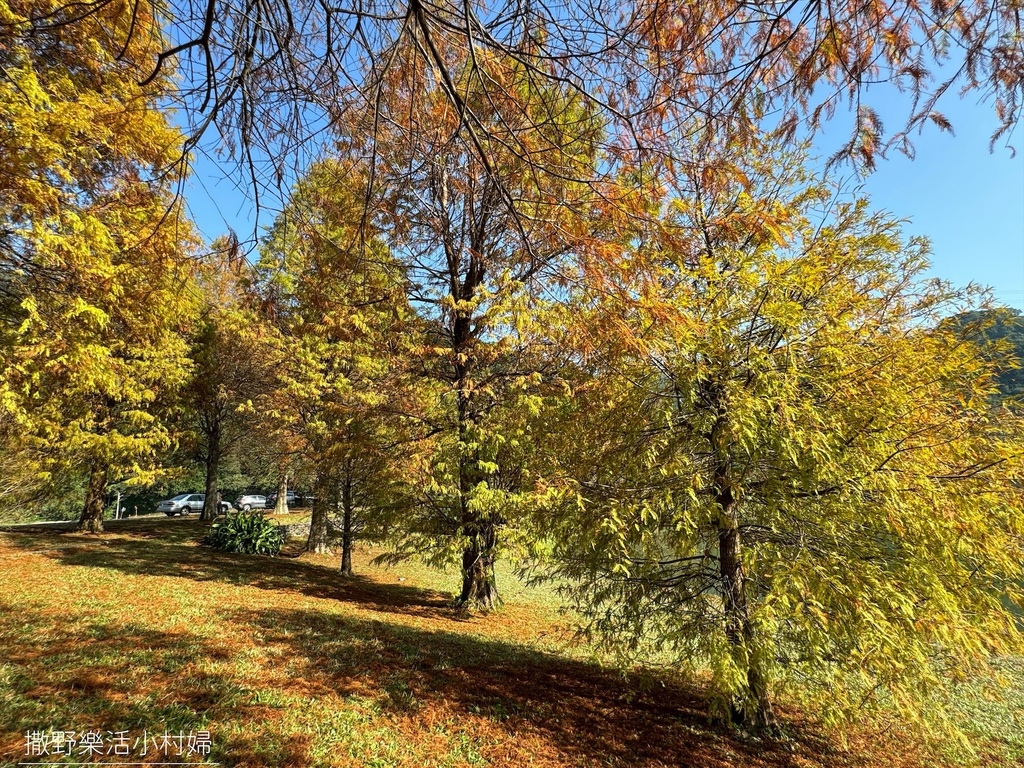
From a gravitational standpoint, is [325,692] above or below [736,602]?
below

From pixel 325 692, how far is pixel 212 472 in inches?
712

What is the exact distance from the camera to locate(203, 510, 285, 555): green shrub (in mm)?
13289

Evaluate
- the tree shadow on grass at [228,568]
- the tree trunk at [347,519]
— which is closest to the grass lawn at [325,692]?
the tree shadow on grass at [228,568]

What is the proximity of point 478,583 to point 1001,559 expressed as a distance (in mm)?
7742

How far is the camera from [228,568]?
10.4m

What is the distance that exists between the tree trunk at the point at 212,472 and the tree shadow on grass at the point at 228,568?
16.6ft

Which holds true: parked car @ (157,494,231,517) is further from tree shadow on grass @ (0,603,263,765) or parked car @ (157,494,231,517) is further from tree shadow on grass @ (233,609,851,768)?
tree shadow on grass @ (0,603,263,765)

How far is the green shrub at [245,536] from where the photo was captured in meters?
13.3

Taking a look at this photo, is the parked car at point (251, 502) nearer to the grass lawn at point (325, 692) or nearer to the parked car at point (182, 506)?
the parked car at point (182, 506)

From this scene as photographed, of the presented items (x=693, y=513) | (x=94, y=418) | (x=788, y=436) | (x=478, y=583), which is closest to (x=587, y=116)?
(x=788, y=436)

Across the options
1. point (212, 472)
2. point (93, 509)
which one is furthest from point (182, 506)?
point (93, 509)

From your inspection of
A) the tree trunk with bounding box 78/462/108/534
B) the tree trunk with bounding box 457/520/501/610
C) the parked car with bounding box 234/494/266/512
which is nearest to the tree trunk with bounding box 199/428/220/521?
the tree trunk with bounding box 78/462/108/534

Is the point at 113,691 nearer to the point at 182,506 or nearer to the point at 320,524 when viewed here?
the point at 320,524

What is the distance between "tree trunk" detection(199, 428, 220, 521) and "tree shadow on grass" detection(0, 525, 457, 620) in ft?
16.6
